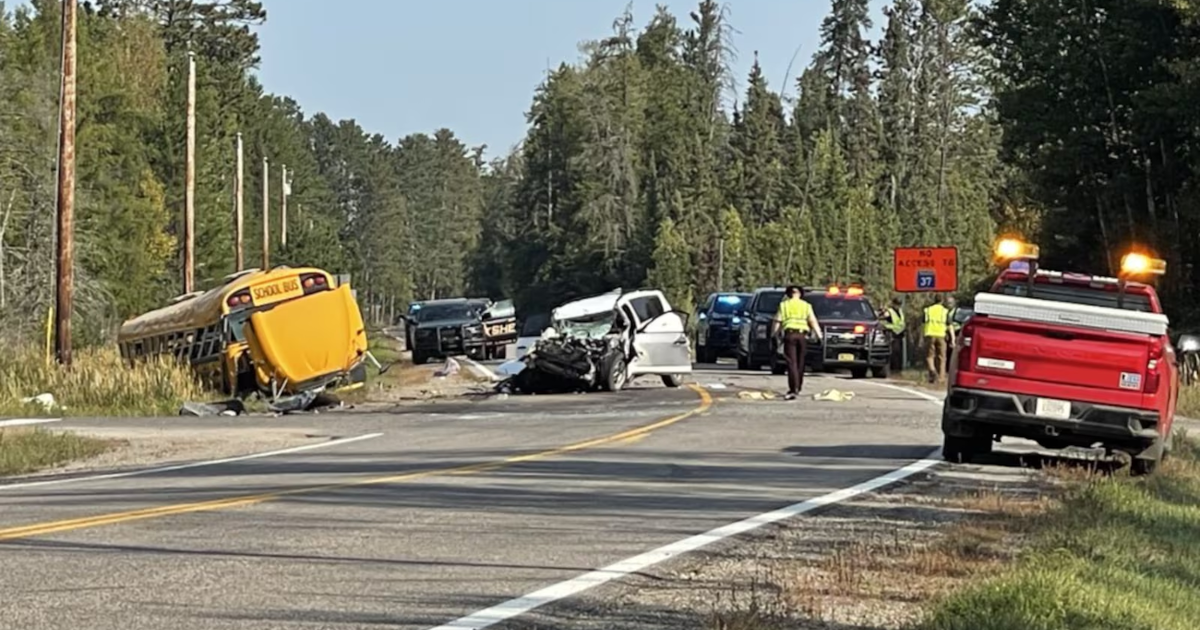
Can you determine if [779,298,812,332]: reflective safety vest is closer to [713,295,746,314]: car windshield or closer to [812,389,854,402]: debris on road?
[812,389,854,402]: debris on road

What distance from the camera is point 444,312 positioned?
50906 millimetres

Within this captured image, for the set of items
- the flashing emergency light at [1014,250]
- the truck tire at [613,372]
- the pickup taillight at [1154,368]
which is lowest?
the truck tire at [613,372]

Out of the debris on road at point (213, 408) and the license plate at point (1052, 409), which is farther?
the debris on road at point (213, 408)

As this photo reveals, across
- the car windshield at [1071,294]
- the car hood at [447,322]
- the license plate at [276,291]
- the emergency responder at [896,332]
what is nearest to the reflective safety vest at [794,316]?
the license plate at [276,291]

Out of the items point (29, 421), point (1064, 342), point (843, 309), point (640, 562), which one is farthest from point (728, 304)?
point (640, 562)

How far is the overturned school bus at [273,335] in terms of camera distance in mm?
29281

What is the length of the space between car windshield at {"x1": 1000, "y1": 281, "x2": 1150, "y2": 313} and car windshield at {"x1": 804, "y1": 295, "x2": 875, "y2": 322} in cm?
1952

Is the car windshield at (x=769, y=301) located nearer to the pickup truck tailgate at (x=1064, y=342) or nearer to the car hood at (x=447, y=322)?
the car hood at (x=447, y=322)

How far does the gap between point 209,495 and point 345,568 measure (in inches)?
174

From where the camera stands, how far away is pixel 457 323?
50156mm

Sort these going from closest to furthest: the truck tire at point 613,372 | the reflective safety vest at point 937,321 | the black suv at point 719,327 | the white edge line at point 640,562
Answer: the white edge line at point 640,562
the truck tire at point 613,372
the reflective safety vest at point 937,321
the black suv at point 719,327

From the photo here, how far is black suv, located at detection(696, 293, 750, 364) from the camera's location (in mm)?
45500

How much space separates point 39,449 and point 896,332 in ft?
81.6

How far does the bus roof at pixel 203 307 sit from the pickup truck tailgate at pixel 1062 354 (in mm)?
16651
